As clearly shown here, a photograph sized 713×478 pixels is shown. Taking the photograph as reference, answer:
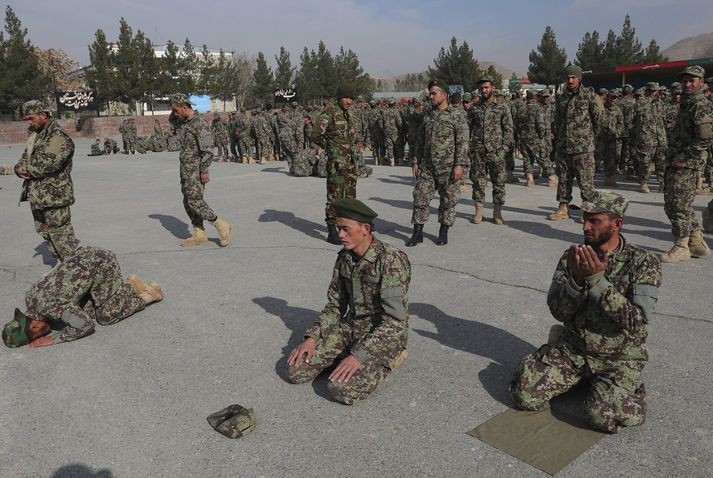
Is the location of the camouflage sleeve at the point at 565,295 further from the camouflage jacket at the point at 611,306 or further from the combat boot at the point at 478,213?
the combat boot at the point at 478,213

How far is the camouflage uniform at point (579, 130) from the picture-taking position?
7680mm

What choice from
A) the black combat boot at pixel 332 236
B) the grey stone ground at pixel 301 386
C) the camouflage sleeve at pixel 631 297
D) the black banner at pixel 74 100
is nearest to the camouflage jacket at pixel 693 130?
the grey stone ground at pixel 301 386

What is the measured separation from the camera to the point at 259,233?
813 centimetres

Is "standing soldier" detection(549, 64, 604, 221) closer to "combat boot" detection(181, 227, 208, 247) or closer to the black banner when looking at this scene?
"combat boot" detection(181, 227, 208, 247)

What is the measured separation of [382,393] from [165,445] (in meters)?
1.30

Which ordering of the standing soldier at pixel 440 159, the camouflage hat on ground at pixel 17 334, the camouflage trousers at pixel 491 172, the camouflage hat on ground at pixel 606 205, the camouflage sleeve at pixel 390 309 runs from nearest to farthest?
1. the camouflage hat on ground at pixel 606 205
2. the camouflage sleeve at pixel 390 309
3. the camouflage hat on ground at pixel 17 334
4. the standing soldier at pixel 440 159
5. the camouflage trousers at pixel 491 172

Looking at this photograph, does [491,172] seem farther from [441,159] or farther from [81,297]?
[81,297]

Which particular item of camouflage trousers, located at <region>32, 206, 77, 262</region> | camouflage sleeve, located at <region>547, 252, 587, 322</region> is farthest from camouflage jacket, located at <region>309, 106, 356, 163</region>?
camouflage sleeve, located at <region>547, 252, 587, 322</region>

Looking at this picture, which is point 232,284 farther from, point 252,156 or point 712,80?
point 252,156

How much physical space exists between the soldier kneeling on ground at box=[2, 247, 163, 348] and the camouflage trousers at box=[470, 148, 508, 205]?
507 cm

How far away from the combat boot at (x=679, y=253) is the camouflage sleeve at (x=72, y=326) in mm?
5656

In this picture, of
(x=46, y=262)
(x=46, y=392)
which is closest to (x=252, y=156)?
(x=46, y=262)

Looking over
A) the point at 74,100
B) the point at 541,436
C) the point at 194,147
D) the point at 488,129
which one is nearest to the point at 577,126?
the point at 488,129

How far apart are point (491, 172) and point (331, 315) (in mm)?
5151
